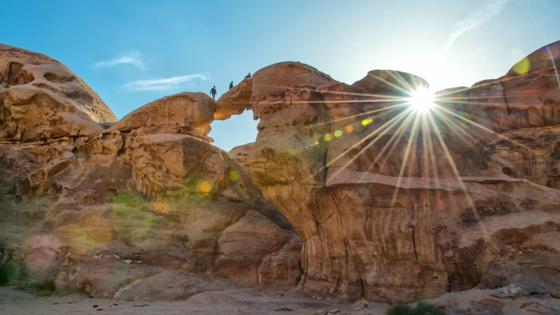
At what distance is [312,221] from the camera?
525 inches

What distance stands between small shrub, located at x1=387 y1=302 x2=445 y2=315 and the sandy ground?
87 centimetres

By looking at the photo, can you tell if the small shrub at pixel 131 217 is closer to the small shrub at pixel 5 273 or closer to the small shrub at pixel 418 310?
the small shrub at pixel 5 273

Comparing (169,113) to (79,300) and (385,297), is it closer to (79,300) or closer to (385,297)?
(79,300)

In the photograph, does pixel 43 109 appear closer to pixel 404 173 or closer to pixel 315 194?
pixel 315 194

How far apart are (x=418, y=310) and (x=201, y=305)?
18.1 ft

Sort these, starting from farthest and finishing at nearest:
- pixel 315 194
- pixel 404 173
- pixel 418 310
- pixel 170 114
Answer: pixel 170 114 < pixel 315 194 < pixel 404 173 < pixel 418 310

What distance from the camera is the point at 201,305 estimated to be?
36.8ft

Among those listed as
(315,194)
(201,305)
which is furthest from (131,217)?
(315,194)

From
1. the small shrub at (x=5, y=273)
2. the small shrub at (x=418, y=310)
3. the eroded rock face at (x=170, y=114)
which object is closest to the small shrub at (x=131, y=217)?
the eroded rock face at (x=170, y=114)

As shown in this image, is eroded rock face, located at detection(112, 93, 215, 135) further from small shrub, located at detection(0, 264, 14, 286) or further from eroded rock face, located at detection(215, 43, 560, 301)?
small shrub, located at detection(0, 264, 14, 286)

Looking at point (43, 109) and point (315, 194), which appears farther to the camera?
point (43, 109)

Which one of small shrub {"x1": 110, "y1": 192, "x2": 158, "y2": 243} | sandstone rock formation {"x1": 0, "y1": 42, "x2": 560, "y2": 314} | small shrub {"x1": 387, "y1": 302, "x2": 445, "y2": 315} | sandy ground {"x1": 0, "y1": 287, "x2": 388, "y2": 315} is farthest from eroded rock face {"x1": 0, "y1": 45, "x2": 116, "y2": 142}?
small shrub {"x1": 387, "y1": 302, "x2": 445, "y2": 315}

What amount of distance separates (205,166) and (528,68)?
448 inches

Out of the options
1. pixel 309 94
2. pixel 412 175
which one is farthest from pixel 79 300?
pixel 412 175
